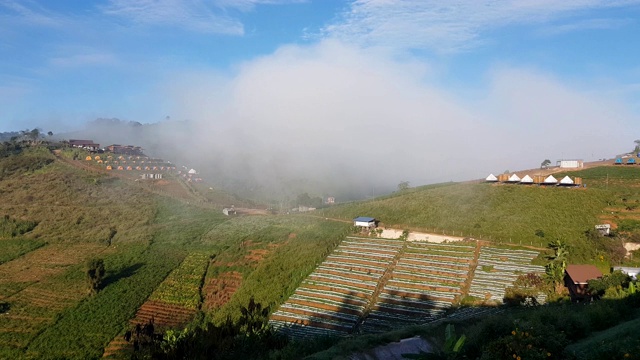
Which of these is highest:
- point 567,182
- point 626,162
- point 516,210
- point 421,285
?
point 626,162

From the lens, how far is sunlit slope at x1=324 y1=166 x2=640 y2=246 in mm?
34719

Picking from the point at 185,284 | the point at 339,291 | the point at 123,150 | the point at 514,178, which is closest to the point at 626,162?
the point at 514,178

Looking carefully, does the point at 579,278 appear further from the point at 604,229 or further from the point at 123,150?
the point at 123,150

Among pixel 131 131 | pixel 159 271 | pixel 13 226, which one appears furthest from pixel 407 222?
pixel 131 131

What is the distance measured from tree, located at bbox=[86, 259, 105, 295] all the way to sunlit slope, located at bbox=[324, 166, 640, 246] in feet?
72.5

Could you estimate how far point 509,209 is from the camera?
3969cm

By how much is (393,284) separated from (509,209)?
16568mm

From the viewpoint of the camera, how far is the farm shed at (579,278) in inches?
949

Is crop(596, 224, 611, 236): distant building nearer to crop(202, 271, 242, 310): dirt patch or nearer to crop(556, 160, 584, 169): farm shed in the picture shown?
crop(202, 271, 242, 310): dirt patch

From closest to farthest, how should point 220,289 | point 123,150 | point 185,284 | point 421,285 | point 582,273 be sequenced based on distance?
point 582,273, point 421,285, point 220,289, point 185,284, point 123,150

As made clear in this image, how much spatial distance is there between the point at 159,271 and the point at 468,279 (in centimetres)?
2310

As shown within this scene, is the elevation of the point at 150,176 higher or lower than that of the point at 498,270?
higher

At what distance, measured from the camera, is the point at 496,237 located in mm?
34062

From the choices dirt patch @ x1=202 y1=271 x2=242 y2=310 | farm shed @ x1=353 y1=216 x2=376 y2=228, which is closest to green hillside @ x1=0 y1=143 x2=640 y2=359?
dirt patch @ x1=202 y1=271 x2=242 y2=310
